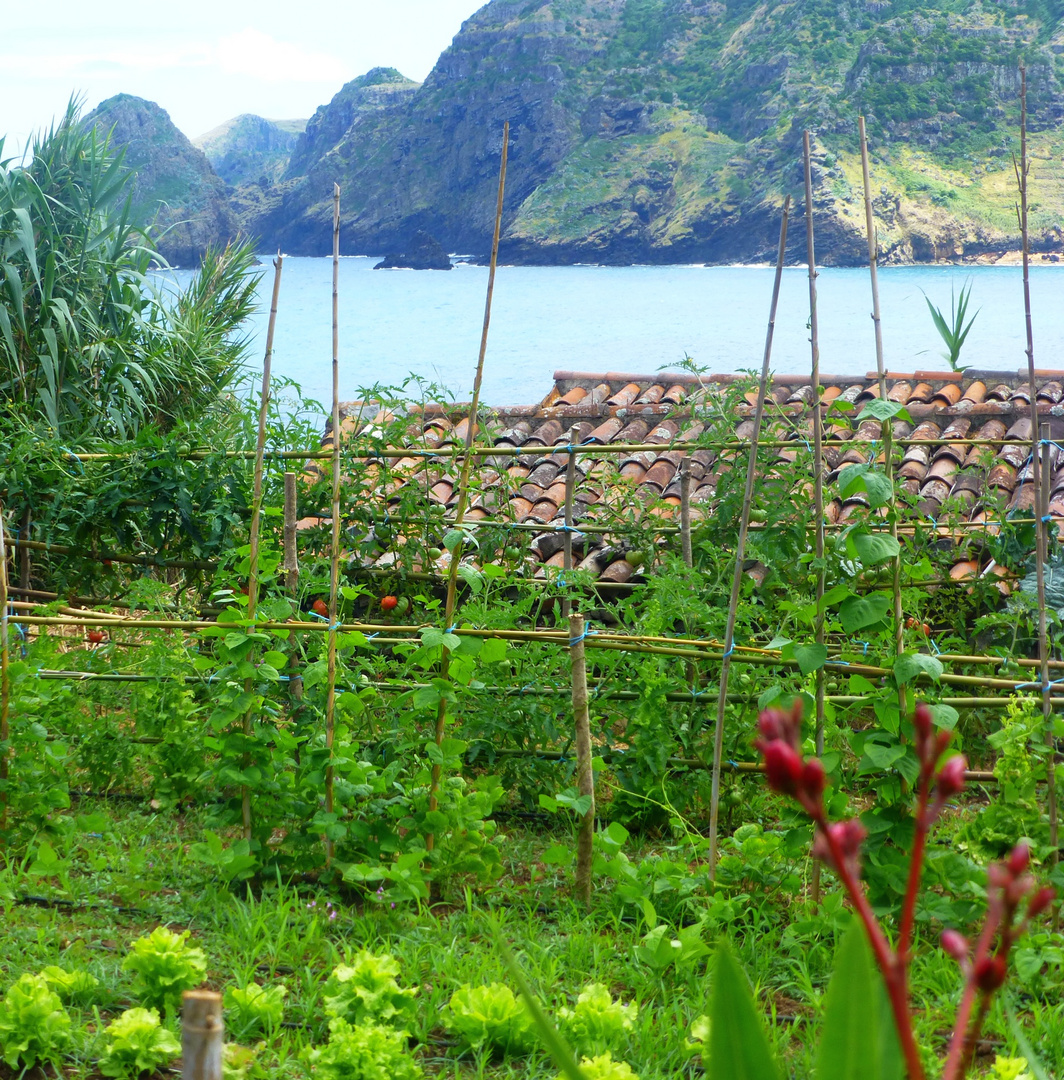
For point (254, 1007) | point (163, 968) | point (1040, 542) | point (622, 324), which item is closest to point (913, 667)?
point (1040, 542)

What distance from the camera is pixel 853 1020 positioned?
780mm

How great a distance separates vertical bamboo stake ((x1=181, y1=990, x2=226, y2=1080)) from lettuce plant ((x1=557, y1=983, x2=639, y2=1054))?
123 centimetres

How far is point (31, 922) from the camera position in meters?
2.65

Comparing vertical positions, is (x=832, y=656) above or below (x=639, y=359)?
below

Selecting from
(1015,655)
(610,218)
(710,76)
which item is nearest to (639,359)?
(610,218)

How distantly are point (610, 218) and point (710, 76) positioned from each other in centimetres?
688

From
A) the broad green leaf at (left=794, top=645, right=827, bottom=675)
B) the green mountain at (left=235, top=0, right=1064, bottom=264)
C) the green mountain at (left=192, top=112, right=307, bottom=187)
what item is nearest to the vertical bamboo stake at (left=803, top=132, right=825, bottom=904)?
the broad green leaf at (left=794, top=645, right=827, bottom=675)

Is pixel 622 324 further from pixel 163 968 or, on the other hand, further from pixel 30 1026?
pixel 30 1026

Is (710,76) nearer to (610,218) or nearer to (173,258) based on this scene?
(610,218)

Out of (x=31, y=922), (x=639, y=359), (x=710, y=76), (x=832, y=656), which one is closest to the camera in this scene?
(x=31, y=922)

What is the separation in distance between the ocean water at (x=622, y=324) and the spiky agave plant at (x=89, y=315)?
373 centimetres

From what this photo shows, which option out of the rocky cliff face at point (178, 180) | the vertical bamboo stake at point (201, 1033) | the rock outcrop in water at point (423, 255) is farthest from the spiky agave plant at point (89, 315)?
the rock outcrop in water at point (423, 255)

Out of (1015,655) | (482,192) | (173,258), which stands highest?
(482,192)

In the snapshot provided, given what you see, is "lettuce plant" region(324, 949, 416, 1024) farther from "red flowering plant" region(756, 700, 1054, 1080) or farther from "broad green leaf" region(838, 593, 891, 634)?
"red flowering plant" region(756, 700, 1054, 1080)
